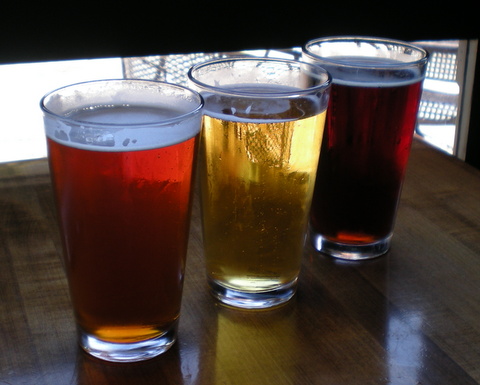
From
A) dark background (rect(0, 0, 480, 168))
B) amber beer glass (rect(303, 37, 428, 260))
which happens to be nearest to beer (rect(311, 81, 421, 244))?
amber beer glass (rect(303, 37, 428, 260))

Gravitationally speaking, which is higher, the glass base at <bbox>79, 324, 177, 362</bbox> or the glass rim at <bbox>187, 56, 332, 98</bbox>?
the glass rim at <bbox>187, 56, 332, 98</bbox>

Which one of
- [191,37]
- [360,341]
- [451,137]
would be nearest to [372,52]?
[360,341]

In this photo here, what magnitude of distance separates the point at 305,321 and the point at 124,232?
0.23 metres

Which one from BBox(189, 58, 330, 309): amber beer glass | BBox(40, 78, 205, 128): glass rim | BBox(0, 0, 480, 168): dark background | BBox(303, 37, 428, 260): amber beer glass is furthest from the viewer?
BBox(0, 0, 480, 168): dark background

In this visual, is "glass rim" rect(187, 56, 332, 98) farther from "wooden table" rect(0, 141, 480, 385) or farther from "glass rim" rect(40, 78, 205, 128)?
"wooden table" rect(0, 141, 480, 385)

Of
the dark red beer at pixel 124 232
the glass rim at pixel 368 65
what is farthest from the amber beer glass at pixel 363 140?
the dark red beer at pixel 124 232

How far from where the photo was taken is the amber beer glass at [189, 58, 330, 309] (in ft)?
2.16

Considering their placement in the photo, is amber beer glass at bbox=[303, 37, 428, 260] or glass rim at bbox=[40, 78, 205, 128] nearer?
glass rim at bbox=[40, 78, 205, 128]

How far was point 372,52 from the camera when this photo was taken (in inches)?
33.6

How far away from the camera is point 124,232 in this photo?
0.59 meters

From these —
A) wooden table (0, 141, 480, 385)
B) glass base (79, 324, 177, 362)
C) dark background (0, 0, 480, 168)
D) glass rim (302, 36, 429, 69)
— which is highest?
glass rim (302, 36, 429, 69)

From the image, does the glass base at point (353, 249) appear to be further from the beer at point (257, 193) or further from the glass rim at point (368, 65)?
the glass rim at point (368, 65)

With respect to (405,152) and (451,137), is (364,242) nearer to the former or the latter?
(405,152)

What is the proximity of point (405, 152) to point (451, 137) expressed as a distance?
4.62ft
